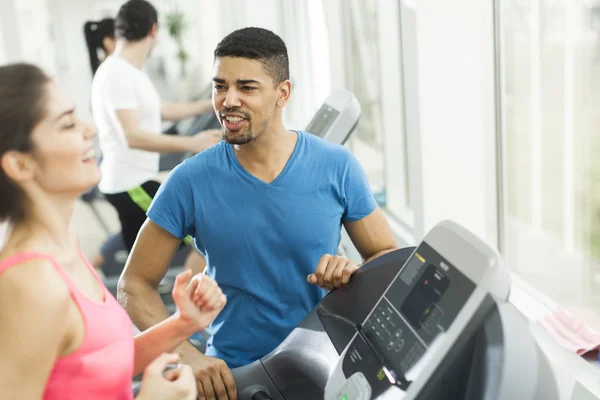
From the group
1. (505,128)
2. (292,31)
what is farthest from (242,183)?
(292,31)

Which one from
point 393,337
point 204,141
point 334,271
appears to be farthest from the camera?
point 204,141

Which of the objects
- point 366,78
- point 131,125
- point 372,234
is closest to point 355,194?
point 372,234

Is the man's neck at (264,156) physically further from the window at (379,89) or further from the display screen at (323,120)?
the window at (379,89)

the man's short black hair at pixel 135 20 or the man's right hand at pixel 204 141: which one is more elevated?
the man's short black hair at pixel 135 20

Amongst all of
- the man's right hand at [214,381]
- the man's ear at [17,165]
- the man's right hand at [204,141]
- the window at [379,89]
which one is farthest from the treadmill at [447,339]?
the man's right hand at [204,141]

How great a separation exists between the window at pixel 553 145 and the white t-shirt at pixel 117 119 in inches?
69.9

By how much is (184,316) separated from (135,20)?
250 centimetres

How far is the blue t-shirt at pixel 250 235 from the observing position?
158 cm

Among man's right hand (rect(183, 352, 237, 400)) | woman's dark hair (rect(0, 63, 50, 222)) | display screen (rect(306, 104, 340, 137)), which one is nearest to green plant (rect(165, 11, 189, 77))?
display screen (rect(306, 104, 340, 137))

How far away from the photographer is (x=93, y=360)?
3.32ft

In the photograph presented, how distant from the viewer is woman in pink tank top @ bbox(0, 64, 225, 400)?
3.01ft

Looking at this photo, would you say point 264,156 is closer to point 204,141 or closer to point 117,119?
point 204,141

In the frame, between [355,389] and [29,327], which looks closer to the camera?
[29,327]

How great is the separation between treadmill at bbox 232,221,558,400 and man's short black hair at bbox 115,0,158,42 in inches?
104
